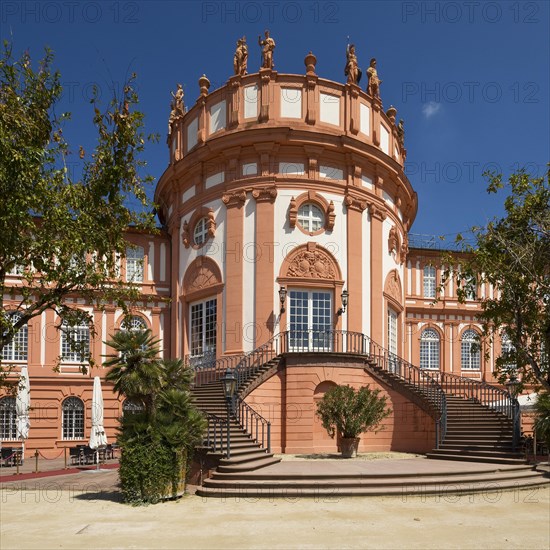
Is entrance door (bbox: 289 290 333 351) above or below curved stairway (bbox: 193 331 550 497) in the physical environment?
above

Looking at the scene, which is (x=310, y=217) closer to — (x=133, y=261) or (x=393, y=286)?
(x=393, y=286)

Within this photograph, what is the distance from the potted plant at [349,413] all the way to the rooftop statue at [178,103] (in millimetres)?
14462

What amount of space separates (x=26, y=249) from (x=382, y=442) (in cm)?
Result: 1332

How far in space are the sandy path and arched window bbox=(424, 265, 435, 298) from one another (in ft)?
65.6

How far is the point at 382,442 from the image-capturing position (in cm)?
2089

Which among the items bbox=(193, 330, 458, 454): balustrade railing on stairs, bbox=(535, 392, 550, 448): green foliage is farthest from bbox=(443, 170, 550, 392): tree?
bbox=(193, 330, 458, 454): balustrade railing on stairs

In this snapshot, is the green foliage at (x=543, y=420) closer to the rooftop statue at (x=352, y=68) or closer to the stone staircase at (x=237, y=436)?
the stone staircase at (x=237, y=436)

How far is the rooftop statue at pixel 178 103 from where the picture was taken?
27133 millimetres

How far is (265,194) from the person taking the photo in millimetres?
22734

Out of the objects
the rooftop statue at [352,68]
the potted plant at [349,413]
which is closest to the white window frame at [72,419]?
the potted plant at [349,413]

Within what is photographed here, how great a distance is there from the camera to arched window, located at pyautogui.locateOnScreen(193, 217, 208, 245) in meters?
24.3

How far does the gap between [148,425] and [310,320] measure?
1049 cm

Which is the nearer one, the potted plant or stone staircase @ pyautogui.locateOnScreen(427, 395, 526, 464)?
stone staircase @ pyautogui.locateOnScreen(427, 395, 526, 464)

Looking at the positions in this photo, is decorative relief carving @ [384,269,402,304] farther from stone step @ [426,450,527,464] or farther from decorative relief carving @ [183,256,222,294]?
stone step @ [426,450,527,464]
